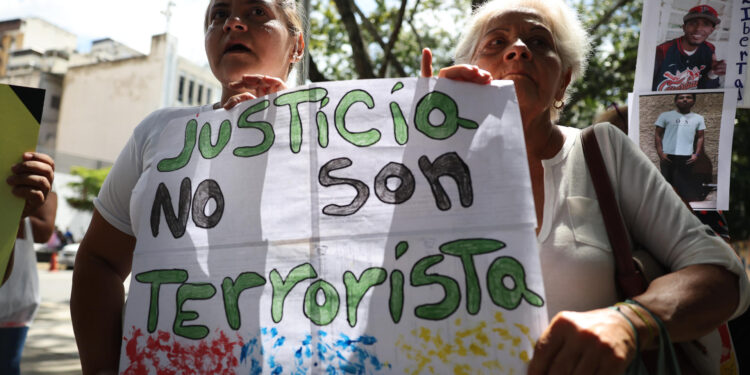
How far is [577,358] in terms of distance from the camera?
970mm

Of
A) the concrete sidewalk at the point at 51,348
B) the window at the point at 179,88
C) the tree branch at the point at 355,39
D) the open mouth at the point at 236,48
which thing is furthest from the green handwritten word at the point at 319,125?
the window at the point at 179,88

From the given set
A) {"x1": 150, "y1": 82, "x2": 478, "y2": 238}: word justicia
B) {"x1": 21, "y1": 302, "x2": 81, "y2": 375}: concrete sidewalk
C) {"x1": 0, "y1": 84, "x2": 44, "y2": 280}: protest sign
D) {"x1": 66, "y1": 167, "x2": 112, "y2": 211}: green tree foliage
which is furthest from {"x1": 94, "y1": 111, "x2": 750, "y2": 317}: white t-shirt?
{"x1": 66, "y1": 167, "x2": 112, "y2": 211}: green tree foliage

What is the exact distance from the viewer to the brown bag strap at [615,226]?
3.80 ft

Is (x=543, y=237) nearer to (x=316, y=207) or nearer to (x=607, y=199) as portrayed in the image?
(x=607, y=199)

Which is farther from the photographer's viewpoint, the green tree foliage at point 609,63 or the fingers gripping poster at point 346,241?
the green tree foliage at point 609,63

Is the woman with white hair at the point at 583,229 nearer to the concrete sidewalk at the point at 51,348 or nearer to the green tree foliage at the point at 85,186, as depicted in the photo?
the concrete sidewalk at the point at 51,348

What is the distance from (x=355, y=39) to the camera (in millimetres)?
4672

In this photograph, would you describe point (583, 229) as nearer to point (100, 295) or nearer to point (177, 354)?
point (177, 354)

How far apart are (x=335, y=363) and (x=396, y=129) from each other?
1.52 feet

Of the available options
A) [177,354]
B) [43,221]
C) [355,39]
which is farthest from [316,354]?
[355,39]

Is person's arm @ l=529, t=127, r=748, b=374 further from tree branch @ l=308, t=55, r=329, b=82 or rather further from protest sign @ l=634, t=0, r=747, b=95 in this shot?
tree branch @ l=308, t=55, r=329, b=82

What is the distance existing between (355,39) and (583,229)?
12.2 feet

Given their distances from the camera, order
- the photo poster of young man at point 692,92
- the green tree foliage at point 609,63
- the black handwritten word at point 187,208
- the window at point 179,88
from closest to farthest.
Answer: the black handwritten word at point 187,208, the photo poster of young man at point 692,92, the green tree foliage at point 609,63, the window at point 179,88

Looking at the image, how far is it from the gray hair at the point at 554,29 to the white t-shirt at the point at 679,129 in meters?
0.60
